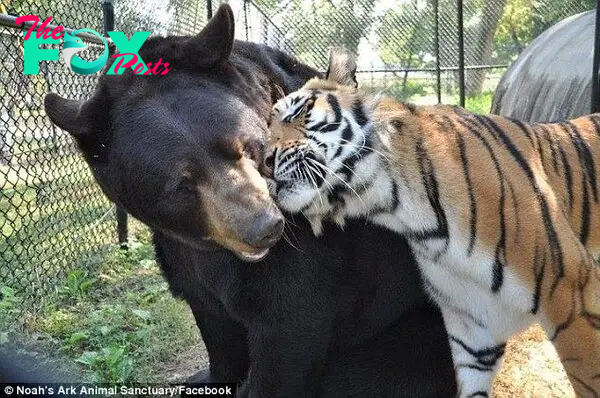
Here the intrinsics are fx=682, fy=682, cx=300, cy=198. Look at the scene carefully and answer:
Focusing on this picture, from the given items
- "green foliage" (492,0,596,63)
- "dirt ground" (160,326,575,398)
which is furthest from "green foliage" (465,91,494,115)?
"dirt ground" (160,326,575,398)

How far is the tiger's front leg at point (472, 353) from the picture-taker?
2615mm

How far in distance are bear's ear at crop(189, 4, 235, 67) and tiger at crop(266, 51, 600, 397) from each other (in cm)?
29

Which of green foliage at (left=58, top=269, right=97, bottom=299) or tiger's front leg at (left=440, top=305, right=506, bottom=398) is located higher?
tiger's front leg at (left=440, top=305, right=506, bottom=398)

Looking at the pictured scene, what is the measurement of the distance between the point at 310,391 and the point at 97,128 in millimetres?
1247

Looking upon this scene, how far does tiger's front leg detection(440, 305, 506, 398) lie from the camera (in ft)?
8.58

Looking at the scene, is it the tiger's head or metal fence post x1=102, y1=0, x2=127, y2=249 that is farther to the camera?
metal fence post x1=102, y1=0, x2=127, y2=249

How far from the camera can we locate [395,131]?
2.38 meters

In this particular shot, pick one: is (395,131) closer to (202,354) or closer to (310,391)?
(310,391)

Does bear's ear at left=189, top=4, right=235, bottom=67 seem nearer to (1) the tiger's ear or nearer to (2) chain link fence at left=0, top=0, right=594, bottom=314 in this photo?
(1) the tiger's ear

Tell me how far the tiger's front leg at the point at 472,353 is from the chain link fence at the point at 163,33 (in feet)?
8.17

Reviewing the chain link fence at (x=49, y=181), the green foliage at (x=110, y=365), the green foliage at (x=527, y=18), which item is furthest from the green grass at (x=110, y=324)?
the green foliage at (x=527, y=18)

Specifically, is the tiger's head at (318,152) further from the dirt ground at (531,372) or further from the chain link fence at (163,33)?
the chain link fence at (163,33)

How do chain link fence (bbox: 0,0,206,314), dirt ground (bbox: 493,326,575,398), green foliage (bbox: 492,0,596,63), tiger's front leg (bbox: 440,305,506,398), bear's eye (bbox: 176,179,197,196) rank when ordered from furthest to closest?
green foliage (bbox: 492,0,596,63)
chain link fence (bbox: 0,0,206,314)
dirt ground (bbox: 493,326,575,398)
tiger's front leg (bbox: 440,305,506,398)
bear's eye (bbox: 176,179,197,196)

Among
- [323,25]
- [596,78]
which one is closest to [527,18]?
[323,25]
